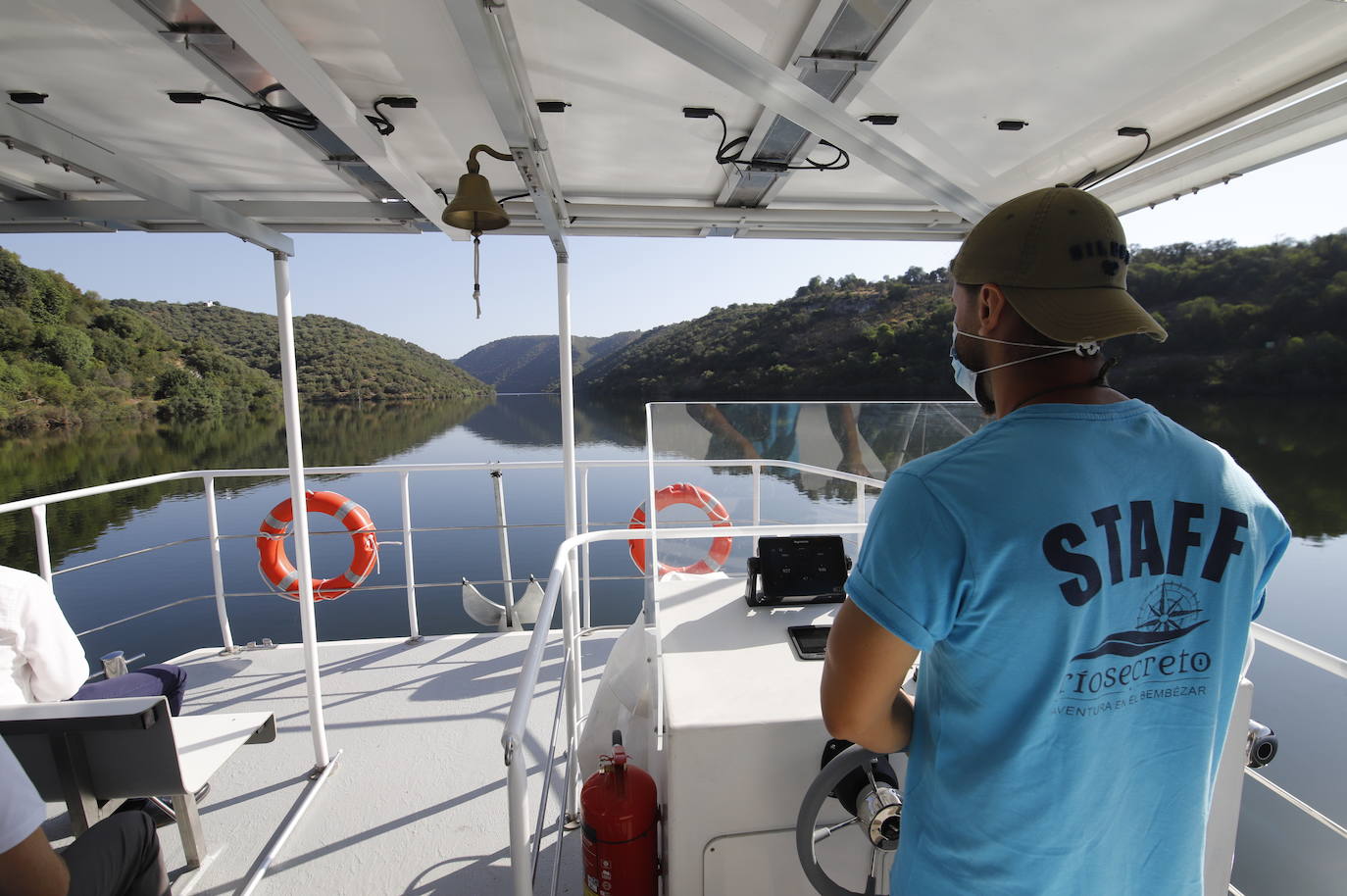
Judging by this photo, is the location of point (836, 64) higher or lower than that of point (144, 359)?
lower

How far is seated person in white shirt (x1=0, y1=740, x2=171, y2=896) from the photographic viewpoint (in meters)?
0.80

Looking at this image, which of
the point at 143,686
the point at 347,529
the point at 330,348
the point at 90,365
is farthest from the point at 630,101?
the point at 90,365

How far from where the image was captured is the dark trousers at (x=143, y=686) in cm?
170

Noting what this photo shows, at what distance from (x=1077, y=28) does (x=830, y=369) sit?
38.2 ft

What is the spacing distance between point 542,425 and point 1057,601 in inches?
1823

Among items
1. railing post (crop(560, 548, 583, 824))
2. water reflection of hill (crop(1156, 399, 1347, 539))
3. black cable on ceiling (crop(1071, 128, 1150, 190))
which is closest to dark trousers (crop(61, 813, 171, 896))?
railing post (crop(560, 548, 583, 824))

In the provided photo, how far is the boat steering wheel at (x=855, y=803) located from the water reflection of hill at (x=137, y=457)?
1640 cm

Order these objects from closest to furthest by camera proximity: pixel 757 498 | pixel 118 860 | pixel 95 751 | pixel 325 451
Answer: pixel 118 860
pixel 95 751
pixel 757 498
pixel 325 451

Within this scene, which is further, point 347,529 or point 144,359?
point 144,359

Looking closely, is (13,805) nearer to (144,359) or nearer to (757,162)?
(757,162)

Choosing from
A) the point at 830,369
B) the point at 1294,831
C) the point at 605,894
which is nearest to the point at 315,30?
the point at 605,894

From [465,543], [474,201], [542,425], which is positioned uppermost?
[474,201]

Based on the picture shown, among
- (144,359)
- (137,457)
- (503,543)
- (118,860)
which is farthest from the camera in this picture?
(144,359)

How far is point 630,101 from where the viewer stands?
1405 millimetres
